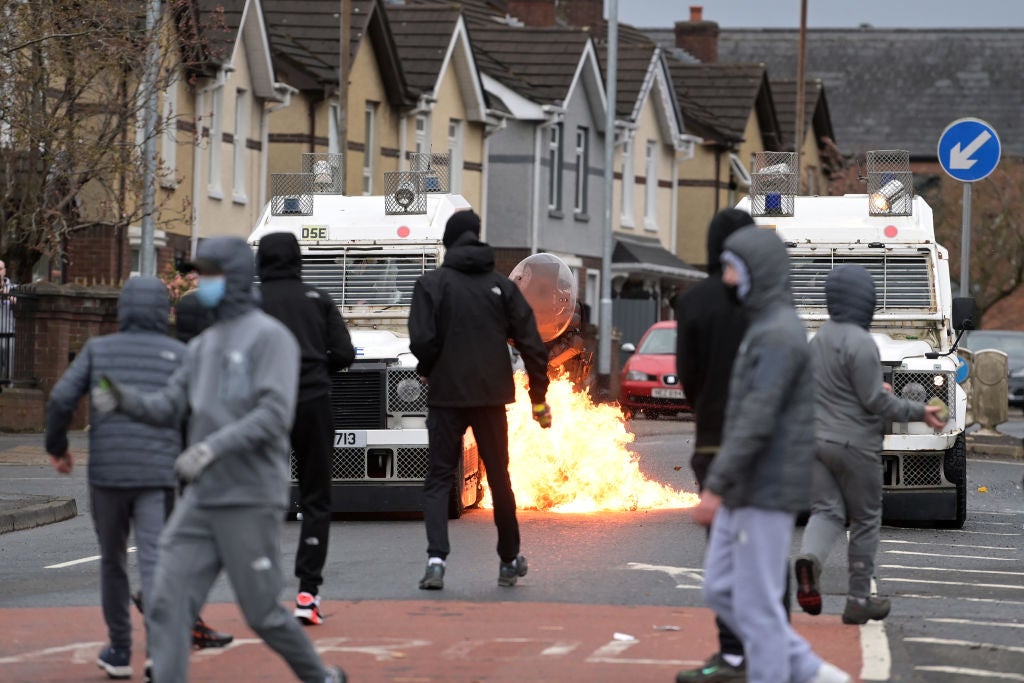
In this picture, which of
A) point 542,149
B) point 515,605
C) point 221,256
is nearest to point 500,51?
point 542,149

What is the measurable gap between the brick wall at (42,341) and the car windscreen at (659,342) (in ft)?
31.5

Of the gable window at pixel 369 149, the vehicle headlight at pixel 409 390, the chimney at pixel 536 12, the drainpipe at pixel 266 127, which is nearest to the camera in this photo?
the vehicle headlight at pixel 409 390

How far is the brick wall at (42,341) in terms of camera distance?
2620 centimetres

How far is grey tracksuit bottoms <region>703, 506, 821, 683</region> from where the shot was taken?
7008mm

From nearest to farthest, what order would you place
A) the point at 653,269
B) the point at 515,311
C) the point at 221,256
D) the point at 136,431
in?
the point at 221,256, the point at 136,431, the point at 515,311, the point at 653,269

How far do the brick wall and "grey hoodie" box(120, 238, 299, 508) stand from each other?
770 inches

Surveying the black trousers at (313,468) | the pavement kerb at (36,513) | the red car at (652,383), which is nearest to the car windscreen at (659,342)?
the red car at (652,383)

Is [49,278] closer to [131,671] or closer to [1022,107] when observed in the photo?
[131,671]

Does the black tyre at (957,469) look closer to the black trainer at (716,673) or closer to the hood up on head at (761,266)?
the black trainer at (716,673)

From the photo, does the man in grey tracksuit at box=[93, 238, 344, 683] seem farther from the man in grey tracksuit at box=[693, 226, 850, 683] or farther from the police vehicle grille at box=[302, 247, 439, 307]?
the police vehicle grille at box=[302, 247, 439, 307]

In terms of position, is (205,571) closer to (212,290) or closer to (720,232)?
(212,290)

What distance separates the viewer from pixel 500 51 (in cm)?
4747

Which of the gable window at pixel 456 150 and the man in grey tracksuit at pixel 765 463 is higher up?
the gable window at pixel 456 150

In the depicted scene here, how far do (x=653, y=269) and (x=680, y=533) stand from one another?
34.7 meters
